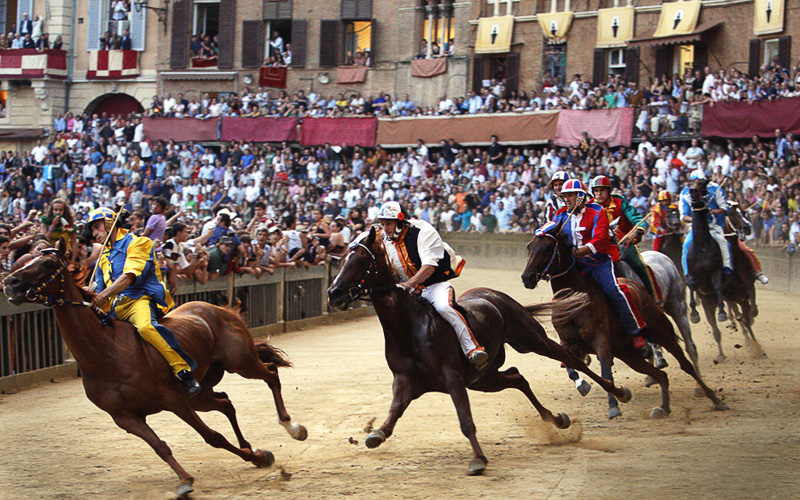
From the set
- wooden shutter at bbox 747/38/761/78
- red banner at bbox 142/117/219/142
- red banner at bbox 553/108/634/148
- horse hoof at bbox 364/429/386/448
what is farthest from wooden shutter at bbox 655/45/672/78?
horse hoof at bbox 364/429/386/448

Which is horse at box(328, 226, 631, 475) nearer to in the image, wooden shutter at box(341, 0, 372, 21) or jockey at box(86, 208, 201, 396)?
jockey at box(86, 208, 201, 396)

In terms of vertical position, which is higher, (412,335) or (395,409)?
(412,335)

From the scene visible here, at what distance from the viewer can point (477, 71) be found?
3878 cm

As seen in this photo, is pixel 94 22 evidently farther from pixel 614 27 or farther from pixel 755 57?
pixel 755 57

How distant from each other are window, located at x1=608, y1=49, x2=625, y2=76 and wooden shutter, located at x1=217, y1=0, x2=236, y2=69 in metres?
17.4

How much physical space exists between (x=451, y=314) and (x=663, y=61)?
1128 inches

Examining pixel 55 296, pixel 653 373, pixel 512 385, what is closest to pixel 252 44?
pixel 653 373

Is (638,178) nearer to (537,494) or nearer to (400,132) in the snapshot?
(400,132)

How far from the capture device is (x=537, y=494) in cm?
690

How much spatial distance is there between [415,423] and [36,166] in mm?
31571

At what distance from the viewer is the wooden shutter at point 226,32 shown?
43594 mm

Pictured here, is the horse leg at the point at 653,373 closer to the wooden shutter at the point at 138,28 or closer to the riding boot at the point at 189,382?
the riding boot at the point at 189,382

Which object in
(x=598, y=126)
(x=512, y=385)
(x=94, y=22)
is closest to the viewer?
(x=512, y=385)

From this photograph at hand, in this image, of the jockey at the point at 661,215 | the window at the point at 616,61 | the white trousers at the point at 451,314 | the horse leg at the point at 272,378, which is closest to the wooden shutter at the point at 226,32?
the window at the point at 616,61
